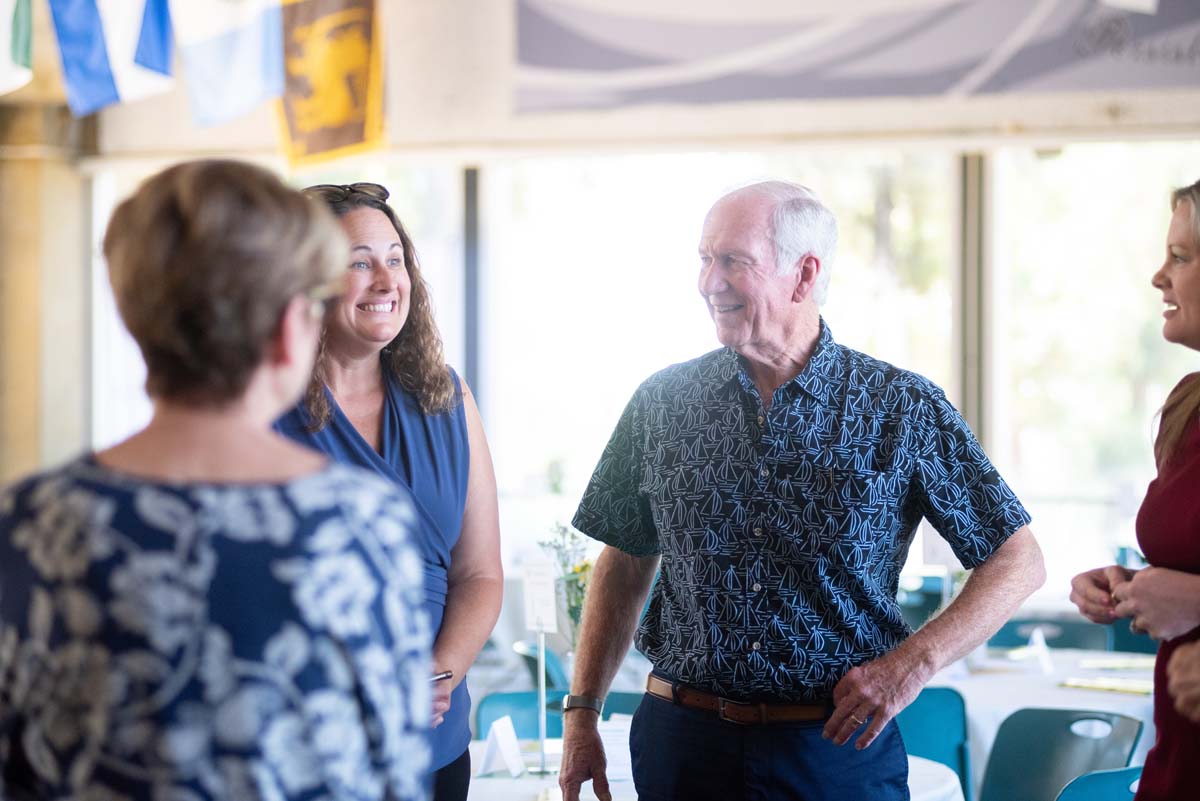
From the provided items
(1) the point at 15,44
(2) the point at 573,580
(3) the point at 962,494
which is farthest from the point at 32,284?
(3) the point at 962,494

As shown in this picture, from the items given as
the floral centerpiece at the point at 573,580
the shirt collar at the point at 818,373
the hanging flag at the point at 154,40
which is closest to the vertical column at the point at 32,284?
the hanging flag at the point at 154,40

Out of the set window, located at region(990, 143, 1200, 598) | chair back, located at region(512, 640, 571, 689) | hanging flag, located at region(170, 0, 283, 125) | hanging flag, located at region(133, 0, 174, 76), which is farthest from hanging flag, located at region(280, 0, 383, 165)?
window, located at region(990, 143, 1200, 598)

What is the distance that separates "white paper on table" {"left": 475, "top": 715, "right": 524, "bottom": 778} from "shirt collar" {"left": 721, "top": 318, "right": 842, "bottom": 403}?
44.4 inches

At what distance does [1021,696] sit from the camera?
14.4 ft

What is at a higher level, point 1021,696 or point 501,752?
point 501,752

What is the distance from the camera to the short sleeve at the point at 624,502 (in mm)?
2557

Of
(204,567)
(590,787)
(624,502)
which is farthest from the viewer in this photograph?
(590,787)

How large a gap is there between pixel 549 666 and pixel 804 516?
9.07ft

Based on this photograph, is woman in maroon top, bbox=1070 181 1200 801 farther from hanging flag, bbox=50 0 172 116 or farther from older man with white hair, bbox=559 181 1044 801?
hanging flag, bbox=50 0 172 116

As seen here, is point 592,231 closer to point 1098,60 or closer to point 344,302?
point 1098,60

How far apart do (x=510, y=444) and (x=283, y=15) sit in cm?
276

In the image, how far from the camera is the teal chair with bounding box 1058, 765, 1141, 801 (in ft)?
9.22

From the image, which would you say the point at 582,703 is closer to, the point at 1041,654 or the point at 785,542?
the point at 785,542

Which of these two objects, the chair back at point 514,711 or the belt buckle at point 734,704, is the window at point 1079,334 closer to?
the chair back at point 514,711
